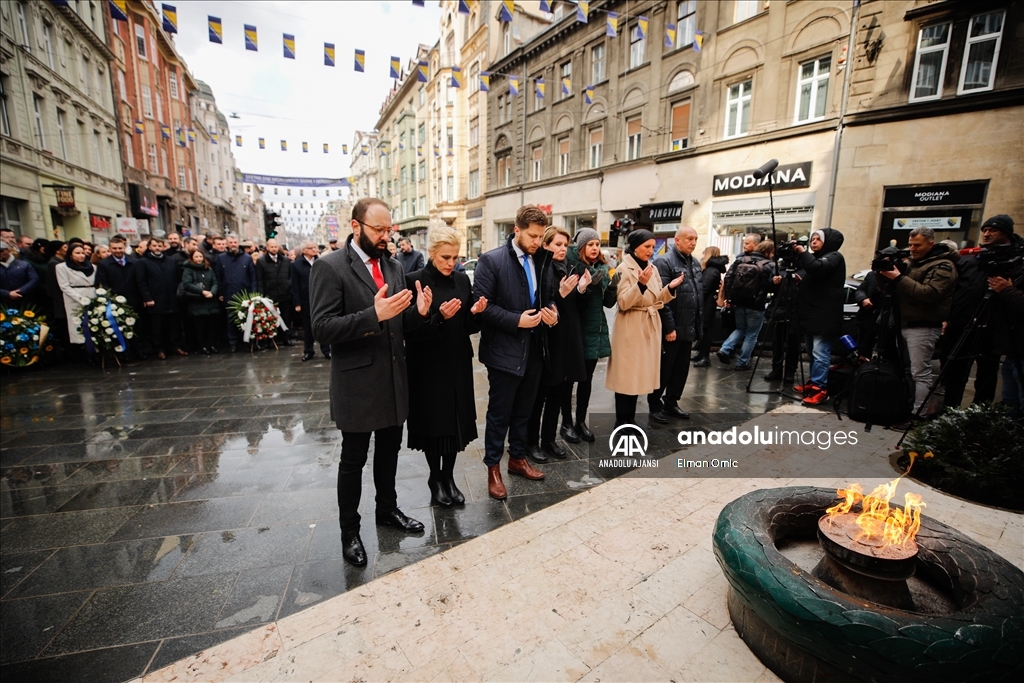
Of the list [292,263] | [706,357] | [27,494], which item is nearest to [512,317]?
[27,494]

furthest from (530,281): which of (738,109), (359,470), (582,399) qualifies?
(738,109)

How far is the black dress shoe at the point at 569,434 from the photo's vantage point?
470 centimetres

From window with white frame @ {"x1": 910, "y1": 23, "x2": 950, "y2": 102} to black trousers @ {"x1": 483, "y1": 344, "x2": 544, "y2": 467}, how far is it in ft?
46.8

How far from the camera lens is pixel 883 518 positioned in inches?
84.4

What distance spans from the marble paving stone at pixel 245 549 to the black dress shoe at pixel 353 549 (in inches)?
11.9

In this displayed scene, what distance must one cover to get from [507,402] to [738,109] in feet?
54.4

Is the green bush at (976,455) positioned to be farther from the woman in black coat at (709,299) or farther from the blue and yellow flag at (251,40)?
the blue and yellow flag at (251,40)

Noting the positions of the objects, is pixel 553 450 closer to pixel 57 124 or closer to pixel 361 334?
pixel 361 334

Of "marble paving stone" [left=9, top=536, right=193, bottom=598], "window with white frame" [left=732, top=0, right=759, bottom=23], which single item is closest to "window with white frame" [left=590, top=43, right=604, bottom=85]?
"window with white frame" [left=732, top=0, right=759, bottom=23]

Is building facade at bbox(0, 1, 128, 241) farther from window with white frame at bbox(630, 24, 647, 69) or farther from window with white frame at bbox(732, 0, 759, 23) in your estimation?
window with white frame at bbox(732, 0, 759, 23)

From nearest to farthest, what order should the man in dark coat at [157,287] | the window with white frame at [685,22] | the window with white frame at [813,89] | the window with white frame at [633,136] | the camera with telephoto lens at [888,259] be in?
the camera with telephoto lens at [888,259]
the man in dark coat at [157,287]
the window with white frame at [813,89]
the window with white frame at [685,22]
the window with white frame at [633,136]

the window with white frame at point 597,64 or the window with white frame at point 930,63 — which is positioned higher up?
the window with white frame at point 597,64

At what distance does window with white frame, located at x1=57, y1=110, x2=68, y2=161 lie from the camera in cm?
1894

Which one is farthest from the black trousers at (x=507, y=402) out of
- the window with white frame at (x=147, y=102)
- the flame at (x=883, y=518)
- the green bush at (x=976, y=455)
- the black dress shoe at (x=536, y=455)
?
the window with white frame at (x=147, y=102)
